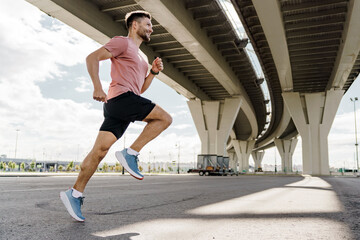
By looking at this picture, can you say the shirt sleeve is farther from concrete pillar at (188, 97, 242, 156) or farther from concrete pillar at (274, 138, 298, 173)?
concrete pillar at (274, 138, 298, 173)

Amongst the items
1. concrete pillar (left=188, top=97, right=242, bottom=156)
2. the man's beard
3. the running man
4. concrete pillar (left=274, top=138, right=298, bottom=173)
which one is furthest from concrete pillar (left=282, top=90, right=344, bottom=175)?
concrete pillar (left=274, top=138, right=298, bottom=173)

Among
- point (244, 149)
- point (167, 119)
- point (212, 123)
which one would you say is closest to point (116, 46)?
point (167, 119)

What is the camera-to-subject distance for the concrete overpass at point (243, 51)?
17.4 meters

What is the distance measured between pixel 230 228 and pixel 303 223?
911 millimetres

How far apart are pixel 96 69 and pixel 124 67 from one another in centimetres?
32

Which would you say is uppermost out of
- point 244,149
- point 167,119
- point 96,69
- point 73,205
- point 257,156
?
point 257,156

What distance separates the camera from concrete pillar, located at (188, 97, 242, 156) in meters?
39.9

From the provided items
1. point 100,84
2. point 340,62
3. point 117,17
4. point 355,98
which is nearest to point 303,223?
point 100,84

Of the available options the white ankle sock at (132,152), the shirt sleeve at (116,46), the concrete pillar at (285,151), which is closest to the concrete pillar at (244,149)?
the concrete pillar at (285,151)

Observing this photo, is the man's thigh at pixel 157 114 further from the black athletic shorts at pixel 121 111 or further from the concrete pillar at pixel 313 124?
the concrete pillar at pixel 313 124

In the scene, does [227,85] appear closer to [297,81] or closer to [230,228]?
[297,81]

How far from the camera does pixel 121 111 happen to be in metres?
3.00

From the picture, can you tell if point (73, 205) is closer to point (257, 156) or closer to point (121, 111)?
point (121, 111)

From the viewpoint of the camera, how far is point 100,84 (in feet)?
9.66
